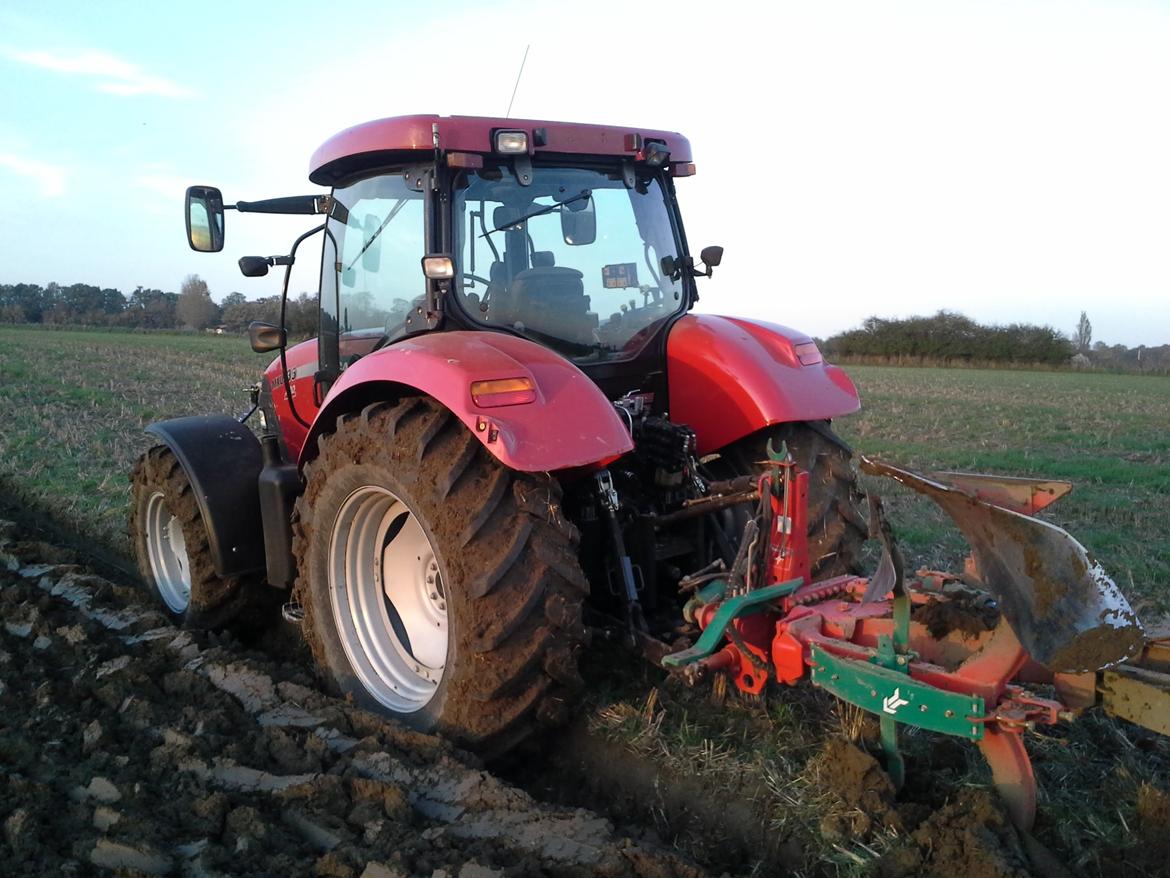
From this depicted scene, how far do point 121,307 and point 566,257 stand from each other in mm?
52178

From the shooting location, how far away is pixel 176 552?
4617 millimetres

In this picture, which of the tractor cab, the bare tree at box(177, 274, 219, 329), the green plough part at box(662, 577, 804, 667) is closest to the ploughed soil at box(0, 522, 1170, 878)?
the green plough part at box(662, 577, 804, 667)

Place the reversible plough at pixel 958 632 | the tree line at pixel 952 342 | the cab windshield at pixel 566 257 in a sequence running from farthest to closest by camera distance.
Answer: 1. the tree line at pixel 952 342
2. the cab windshield at pixel 566 257
3. the reversible plough at pixel 958 632

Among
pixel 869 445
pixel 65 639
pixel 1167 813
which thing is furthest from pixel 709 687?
pixel 869 445

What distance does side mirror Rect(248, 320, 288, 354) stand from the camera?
14.0 ft

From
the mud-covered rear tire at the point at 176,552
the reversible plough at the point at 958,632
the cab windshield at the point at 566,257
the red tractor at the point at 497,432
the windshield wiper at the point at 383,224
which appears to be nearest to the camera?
the reversible plough at the point at 958,632

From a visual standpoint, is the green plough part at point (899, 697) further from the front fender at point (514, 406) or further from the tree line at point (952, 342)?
the tree line at point (952, 342)

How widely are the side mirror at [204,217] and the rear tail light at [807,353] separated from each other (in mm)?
2420

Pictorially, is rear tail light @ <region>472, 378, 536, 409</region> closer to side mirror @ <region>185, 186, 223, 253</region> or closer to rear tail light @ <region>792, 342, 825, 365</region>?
rear tail light @ <region>792, 342, 825, 365</region>

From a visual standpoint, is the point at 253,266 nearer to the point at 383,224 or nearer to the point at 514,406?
the point at 383,224

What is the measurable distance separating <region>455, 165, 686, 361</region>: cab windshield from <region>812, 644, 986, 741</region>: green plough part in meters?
1.56

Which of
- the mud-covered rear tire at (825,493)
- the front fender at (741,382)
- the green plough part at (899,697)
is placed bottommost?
the green plough part at (899,697)

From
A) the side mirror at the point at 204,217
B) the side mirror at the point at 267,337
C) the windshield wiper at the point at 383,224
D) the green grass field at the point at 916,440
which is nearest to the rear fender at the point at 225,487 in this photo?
the side mirror at the point at 267,337

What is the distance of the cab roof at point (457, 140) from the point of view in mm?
3246
